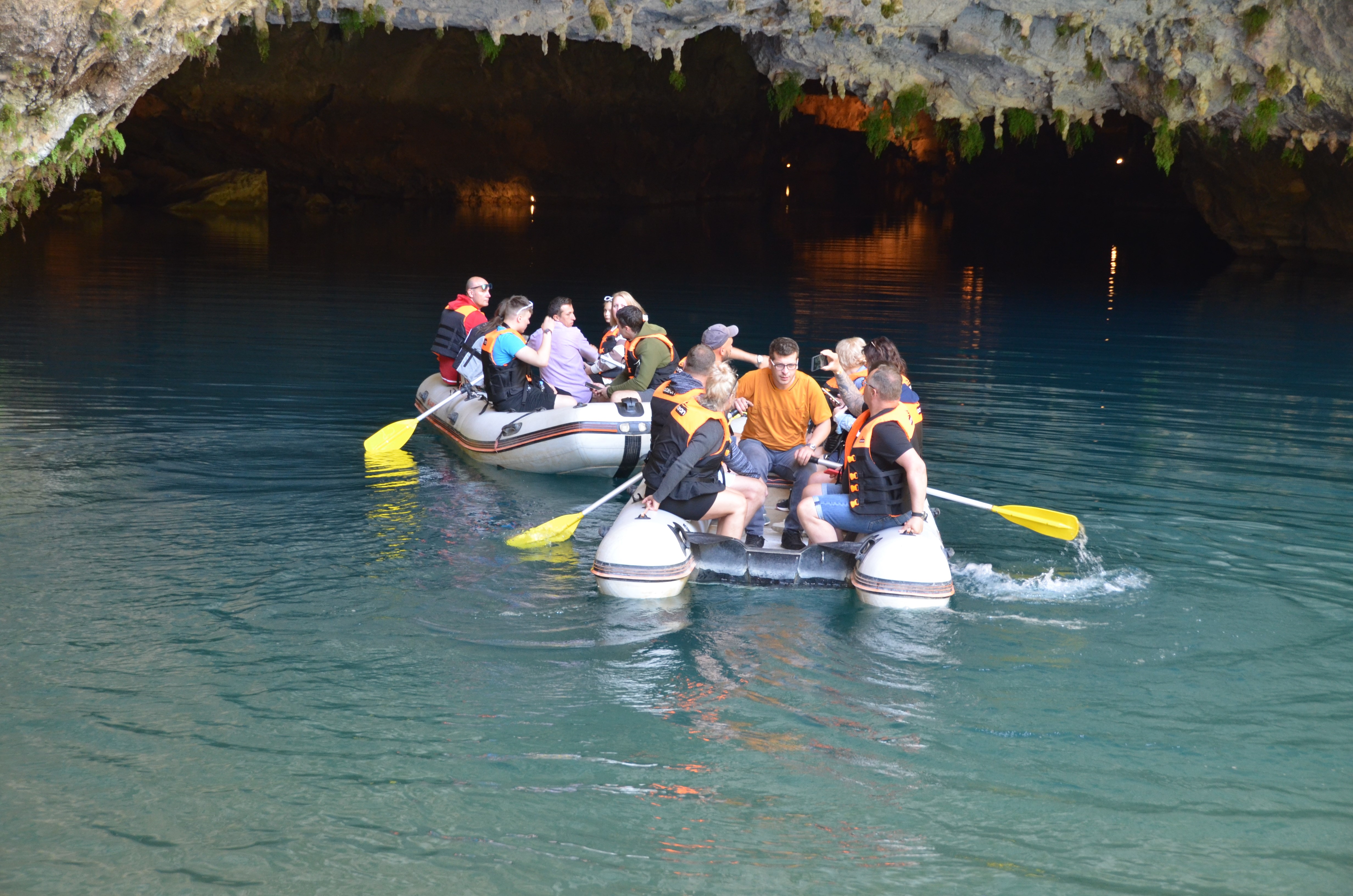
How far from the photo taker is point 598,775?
4754 millimetres

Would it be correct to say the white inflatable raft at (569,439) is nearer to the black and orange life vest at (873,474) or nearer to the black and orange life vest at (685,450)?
the black and orange life vest at (685,450)

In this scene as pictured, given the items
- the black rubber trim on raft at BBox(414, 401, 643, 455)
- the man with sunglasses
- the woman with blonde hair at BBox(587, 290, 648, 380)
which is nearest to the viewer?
the black rubber trim on raft at BBox(414, 401, 643, 455)

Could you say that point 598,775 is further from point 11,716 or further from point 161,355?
point 161,355

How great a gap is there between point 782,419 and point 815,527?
3.94 feet

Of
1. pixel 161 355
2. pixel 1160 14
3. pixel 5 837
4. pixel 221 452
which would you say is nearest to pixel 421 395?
pixel 221 452

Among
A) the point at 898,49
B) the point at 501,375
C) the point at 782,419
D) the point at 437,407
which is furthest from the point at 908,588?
the point at 898,49

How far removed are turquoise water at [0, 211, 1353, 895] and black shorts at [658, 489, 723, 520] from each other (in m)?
0.47

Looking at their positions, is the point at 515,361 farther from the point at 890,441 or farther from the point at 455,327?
the point at 890,441

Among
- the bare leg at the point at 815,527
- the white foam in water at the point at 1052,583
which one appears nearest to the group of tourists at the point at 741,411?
the bare leg at the point at 815,527

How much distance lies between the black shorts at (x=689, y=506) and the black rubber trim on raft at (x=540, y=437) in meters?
2.45

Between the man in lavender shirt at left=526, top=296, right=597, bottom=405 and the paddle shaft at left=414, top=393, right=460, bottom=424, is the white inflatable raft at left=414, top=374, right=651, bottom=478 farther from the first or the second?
the paddle shaft at left=414, top=393, right=460, bottom=424

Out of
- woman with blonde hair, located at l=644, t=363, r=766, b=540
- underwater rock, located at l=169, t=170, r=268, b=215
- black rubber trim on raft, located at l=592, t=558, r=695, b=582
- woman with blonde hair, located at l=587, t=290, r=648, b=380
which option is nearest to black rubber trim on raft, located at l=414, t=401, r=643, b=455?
woman with blonde hair, located at l=587, t=290, r=648, b=380

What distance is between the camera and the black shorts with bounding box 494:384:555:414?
9.85m

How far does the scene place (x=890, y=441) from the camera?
255 inches
